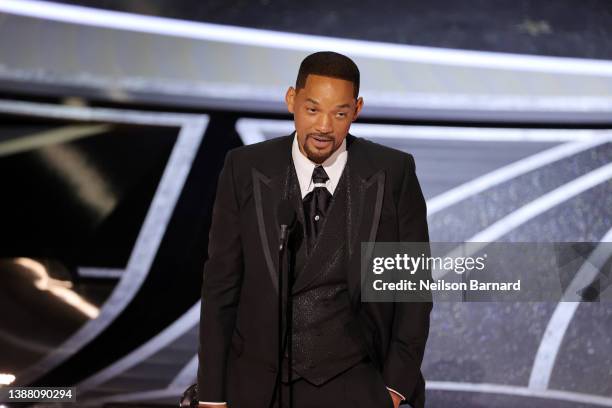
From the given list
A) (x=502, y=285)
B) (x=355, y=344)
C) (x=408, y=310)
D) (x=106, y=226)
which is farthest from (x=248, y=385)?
(x=106, y=226)

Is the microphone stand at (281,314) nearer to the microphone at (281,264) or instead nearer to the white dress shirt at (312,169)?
the microphone at (281,264)

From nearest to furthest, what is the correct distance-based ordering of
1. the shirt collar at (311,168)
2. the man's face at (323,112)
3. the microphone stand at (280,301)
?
the microphone stand at (280,301)
the man's face at (323,112)
the shirt collar at (311,168)

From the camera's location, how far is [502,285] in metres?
3.54

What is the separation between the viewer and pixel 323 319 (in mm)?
1858

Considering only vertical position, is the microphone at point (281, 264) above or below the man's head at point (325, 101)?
below

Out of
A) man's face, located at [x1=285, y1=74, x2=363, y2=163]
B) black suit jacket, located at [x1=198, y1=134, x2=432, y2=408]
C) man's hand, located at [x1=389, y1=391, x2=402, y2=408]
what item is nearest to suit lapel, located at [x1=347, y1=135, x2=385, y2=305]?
black suit jacket, located at [x1=198, y1=134, x2=432, y2=408]

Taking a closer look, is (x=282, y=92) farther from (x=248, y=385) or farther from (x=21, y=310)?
(x=248, y=385)

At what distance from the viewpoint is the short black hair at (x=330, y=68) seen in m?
1.83

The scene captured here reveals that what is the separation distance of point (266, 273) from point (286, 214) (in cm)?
20

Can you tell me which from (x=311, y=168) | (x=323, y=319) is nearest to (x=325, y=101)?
(x=311, y=168)

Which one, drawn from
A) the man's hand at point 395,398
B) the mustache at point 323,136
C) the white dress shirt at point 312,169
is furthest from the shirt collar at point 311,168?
the man's hand at point 395,398

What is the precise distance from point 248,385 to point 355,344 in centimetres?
27

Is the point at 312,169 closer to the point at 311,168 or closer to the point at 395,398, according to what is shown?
the point at 311,168

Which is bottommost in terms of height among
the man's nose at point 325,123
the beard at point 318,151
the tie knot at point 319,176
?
the tie knot at point 319,176
